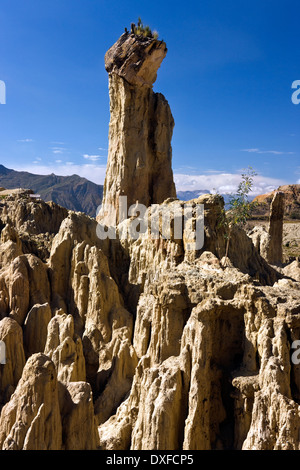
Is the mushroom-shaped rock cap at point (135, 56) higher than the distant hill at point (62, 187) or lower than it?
lower

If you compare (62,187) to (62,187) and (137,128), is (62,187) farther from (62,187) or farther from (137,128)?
(137,128)

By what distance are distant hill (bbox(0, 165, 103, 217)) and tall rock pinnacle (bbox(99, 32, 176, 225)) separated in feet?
387

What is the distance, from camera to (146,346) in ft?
51.2

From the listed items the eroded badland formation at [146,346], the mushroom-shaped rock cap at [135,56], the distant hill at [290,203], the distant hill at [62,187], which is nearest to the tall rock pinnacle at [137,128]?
the mushroom-shaped rock cap at [135,56]

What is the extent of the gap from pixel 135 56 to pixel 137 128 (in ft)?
18.8

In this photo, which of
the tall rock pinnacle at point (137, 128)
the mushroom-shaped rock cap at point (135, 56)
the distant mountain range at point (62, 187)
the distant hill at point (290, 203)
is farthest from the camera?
the distant mountain range at point (62, 187)

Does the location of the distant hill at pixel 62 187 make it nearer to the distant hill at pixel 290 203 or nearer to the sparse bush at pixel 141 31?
the distant hill at pixel 290 203

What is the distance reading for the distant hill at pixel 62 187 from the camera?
156 meters

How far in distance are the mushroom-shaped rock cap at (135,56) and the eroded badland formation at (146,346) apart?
15165 millimetres

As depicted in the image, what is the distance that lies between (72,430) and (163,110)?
29973 millimetres

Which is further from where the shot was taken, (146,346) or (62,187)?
(62,187)

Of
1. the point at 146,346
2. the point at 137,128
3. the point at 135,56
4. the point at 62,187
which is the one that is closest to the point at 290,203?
the point at 137,128
